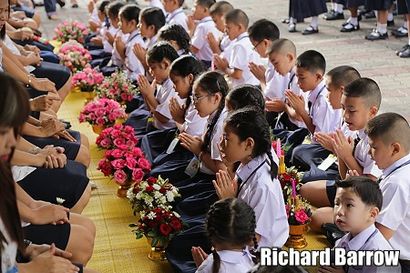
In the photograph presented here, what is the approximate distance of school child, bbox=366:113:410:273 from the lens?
2818 millimetres

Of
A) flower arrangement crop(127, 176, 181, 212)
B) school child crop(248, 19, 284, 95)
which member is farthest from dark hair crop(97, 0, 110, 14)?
flower arrangement crop(127, 176, 181, 212)

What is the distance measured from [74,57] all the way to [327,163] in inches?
125

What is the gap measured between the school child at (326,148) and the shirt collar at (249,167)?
2.66ft

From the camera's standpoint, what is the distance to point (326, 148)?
3875 millimetres

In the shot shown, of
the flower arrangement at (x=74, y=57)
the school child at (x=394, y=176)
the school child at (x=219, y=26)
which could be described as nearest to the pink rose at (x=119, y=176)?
the school child at (x=394, y=176)

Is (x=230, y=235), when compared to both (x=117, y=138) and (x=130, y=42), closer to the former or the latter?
(x=117, y=138)

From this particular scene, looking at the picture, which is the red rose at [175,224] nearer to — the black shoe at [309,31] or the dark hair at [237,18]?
the dark hair at [237,18]

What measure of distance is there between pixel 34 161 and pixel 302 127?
208cm

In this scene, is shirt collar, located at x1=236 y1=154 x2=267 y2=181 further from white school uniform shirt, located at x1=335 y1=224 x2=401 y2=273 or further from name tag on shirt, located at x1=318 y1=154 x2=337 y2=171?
name tag on shirt, located at x1=318 y1=154 x2=337 y2=171

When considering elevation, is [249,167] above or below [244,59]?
above

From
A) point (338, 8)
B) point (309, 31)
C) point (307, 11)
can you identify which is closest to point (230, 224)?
point (309, 31)

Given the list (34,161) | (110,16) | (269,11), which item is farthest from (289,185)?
(269,11)

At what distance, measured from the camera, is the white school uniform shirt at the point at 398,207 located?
2812 mm

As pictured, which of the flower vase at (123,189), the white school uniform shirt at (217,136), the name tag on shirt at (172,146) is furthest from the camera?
the name tag on shirt at (172,146)
